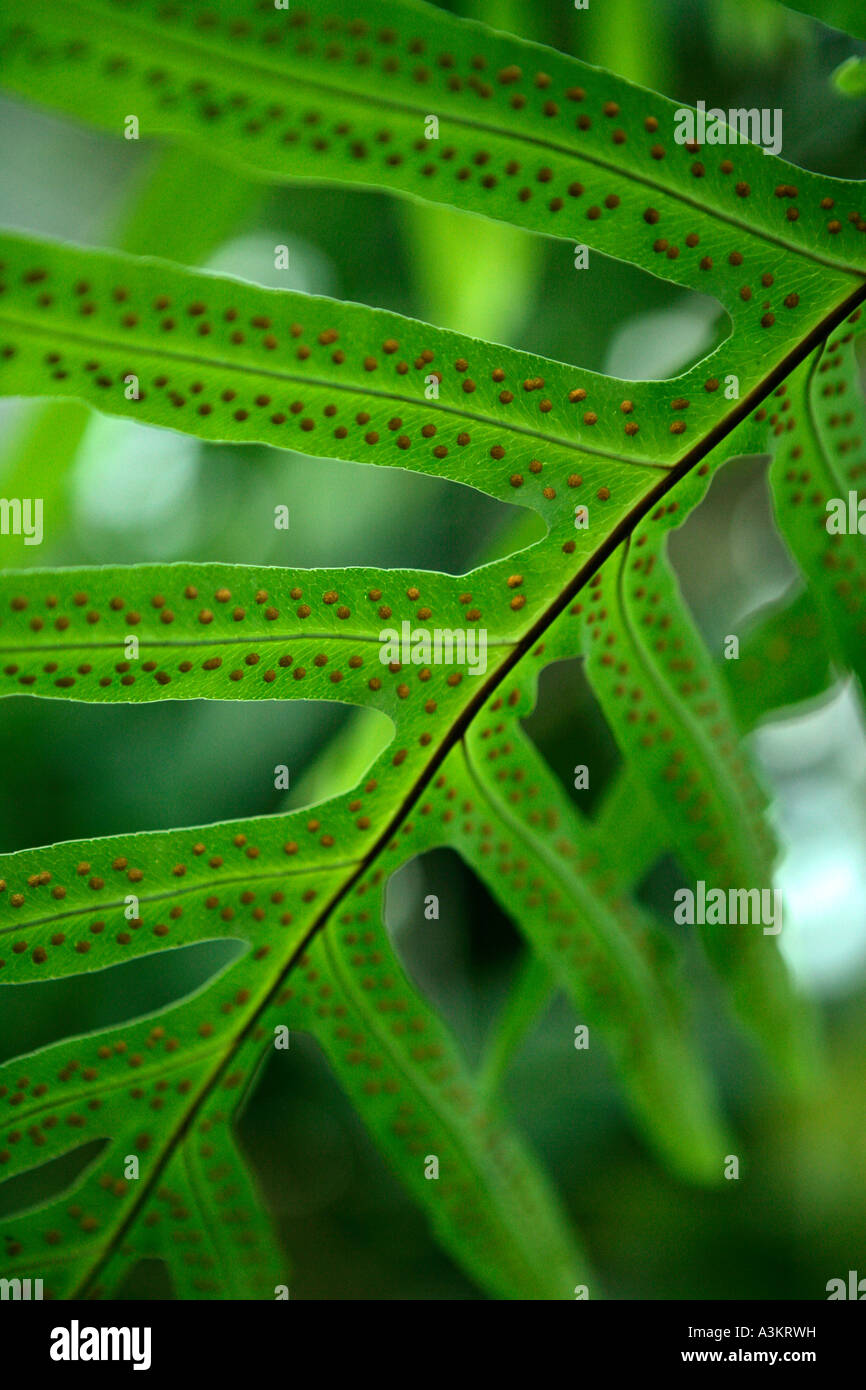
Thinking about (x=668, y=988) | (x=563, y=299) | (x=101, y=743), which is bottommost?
(x=668, y=988)

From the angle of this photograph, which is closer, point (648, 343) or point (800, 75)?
point (800, 75)

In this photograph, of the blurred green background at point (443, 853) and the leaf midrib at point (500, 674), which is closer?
the leaf midrib at point (500, 674)

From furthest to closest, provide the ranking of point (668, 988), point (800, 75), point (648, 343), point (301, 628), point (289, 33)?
1. point (648, 343)
2. point (800, 75)
3. point (668, 988)
4. point (301, 628)
5. point (289, 33)

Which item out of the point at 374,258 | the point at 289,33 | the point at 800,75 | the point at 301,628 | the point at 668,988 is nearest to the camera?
the point at 289,33

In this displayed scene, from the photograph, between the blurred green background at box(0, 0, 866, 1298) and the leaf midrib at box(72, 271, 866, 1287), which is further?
the blurred green background at box(0, 0, 866, 1298)

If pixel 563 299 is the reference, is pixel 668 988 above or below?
below

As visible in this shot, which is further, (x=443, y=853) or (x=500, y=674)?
(x=443, y=853)
